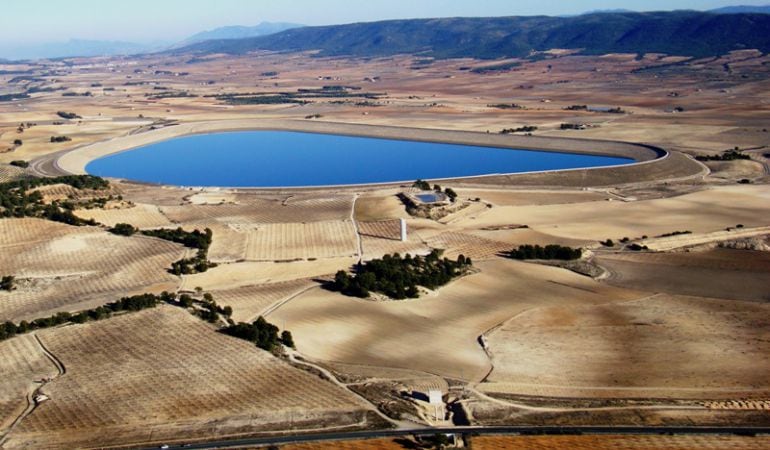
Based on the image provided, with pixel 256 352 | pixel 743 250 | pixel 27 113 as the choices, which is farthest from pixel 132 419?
pixel 27 113

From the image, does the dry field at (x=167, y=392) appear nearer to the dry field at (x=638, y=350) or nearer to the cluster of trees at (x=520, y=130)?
the dry field at (x=638, y=350)

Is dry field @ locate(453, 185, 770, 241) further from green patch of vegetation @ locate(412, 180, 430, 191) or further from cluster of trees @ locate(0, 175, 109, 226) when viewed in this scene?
cluster of trees @ locate(0, 175, 109, 226)

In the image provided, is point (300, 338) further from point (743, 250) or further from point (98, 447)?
point (743, 250)

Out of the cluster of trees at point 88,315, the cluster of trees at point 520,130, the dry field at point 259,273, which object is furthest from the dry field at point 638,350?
the cluster of trees at point 520,130

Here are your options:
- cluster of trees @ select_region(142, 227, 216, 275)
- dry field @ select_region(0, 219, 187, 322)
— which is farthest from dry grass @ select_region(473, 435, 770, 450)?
cluster of trees @ select_region(142, 227, 216, 275)

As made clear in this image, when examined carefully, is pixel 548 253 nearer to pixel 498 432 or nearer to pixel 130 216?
pixel 498 432

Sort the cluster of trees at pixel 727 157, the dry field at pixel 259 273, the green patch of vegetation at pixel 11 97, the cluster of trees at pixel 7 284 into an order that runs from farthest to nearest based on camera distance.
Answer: the green patch of vegetation at pixel 11 97
the cluster of trees at pixel 727 157
the dry field at pixel 259 273
the cluster of trees at pixel 7 284

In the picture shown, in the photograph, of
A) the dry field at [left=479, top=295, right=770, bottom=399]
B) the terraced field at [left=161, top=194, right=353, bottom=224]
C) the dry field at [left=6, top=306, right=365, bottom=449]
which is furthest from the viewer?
the terraced field at [left=161, top=194, right=353, bottom=224]

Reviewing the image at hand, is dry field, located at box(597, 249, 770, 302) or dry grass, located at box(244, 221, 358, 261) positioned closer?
dry field, located at box(597, 249, 770, 302)
